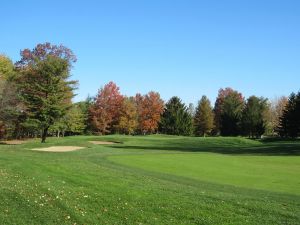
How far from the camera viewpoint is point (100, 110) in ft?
277

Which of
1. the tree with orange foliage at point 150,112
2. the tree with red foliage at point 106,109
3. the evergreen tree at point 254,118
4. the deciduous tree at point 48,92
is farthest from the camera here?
the tree with orange foliage at point 150,112

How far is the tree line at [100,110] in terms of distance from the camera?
4678cm

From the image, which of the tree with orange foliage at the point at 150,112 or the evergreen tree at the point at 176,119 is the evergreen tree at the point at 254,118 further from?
the tree with orange foliage at the point at 150,112

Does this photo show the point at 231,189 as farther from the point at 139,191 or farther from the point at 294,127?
the point at 294,127

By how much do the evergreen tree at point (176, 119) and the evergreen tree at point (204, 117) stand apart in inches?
392

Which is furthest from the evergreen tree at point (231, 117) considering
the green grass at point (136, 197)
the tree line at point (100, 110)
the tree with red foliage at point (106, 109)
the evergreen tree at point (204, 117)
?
the green grass at point (136, 197)

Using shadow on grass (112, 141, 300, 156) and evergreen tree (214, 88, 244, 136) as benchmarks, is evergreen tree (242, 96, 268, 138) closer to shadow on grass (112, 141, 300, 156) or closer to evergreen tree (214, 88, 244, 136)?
evergreen tree (214, 88, 244, 136)

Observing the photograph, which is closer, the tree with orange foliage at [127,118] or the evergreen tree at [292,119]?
the evergreen tree at [292,119]

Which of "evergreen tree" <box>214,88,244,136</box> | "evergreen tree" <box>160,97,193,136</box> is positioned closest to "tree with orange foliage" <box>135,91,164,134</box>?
"evergreen tree" <box>160,97,193,136</box>

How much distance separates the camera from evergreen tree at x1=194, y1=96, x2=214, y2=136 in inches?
3962

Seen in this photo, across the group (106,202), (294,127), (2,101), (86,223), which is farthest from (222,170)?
(294,127)

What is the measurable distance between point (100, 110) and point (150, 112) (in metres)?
15.7

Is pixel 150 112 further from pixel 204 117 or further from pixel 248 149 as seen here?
pixel 248 149

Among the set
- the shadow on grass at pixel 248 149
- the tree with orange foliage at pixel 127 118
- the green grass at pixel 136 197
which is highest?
the tree with orange foliage at pixel 127 118
